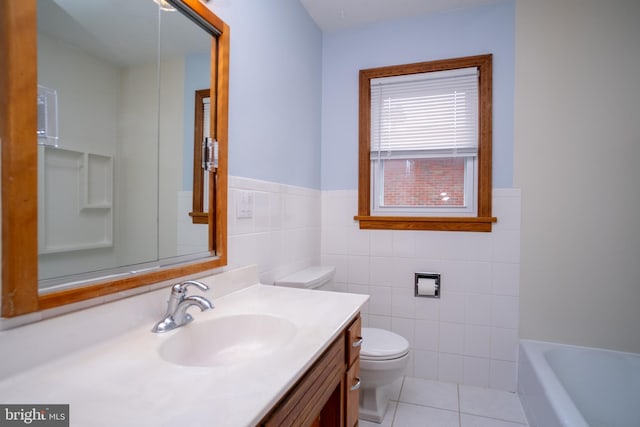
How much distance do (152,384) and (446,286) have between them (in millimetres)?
1993

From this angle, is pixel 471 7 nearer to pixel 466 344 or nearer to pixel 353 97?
pixel 353 97

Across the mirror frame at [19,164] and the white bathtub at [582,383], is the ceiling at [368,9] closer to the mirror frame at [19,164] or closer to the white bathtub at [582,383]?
the mirror frame at [19,164]

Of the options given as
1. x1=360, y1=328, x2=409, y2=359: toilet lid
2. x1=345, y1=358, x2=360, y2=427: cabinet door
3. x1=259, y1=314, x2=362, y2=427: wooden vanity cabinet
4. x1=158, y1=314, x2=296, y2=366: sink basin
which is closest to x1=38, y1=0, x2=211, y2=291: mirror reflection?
x1=158, y1=314, x2=296, y2=366: sink basin

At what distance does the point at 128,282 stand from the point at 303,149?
4.82 feet

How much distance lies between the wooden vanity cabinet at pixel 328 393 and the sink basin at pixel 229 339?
6.0 inches

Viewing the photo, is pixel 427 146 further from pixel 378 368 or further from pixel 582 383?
pixel 582 383

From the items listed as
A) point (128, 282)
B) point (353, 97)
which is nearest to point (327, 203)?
point (353, 97)

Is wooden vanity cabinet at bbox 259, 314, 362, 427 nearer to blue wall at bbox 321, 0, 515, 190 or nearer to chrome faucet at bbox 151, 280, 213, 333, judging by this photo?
chrome faucet at bbox 151, 280, 213, 333

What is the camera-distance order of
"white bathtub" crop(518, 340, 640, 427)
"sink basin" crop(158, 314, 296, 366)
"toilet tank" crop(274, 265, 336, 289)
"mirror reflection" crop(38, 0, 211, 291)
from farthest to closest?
"toilet tank" crop(274, 265, 336, 289)
"white bathtub" crop(518, 340, 640, 427)
"sink basin" crop(158, 314, 296, 366)
"mirror reflection" crop(38, 0, 211, 291)

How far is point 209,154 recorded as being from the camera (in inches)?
52.1

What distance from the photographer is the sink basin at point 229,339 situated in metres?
1.01

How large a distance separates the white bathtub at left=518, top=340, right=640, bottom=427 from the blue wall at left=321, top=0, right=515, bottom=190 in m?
1.04

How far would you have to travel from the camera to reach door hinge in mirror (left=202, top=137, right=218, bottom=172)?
1316 mm

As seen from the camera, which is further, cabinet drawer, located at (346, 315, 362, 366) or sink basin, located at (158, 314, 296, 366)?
cabinet drawer, located at (346, 315, 362, 366)
